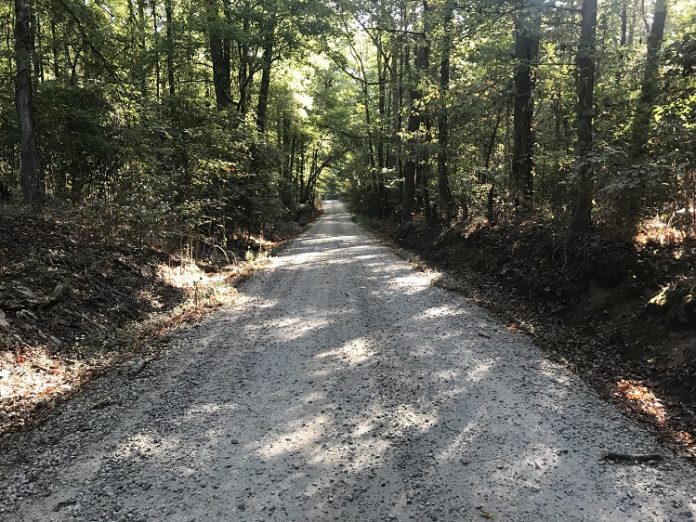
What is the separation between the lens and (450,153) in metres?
15.5

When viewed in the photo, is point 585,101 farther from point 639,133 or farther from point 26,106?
point 26,106

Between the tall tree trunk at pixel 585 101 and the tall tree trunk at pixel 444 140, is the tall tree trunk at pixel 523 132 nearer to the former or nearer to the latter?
the tall tree trunk at pixel 444 140

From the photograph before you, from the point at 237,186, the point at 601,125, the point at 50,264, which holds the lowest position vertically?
the point at 50,264

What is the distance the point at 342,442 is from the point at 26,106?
979 cm

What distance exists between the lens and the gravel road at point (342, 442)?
316 centimetres

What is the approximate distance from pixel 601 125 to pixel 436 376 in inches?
254

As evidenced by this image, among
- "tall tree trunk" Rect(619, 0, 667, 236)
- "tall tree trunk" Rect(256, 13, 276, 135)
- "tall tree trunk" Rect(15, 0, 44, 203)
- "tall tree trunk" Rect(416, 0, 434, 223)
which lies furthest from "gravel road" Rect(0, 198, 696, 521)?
"tall tree trunk" Rect(256, 13, 276, 135)

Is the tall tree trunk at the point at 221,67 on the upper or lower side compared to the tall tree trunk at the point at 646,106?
upper

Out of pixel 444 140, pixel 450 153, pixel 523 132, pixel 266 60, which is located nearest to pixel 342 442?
pixel 523 132

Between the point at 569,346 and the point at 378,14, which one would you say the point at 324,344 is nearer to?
the point at 569,346

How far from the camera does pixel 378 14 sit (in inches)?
727

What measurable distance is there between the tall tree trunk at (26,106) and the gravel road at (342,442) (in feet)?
19.5

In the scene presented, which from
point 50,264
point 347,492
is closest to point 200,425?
point 347,492

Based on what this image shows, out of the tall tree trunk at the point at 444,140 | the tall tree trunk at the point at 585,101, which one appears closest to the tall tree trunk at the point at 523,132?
the tall tree trunk at the point at 444,140
